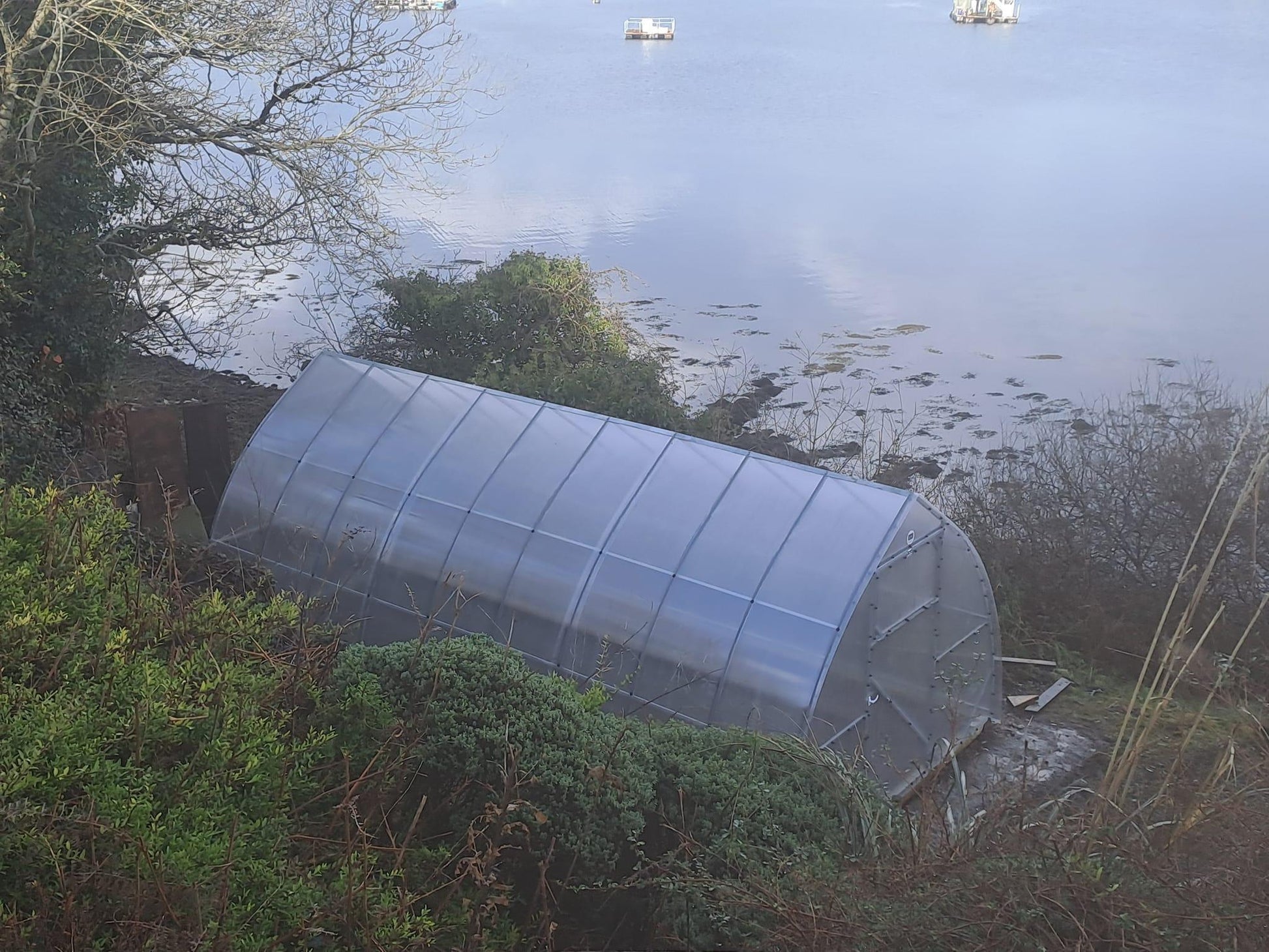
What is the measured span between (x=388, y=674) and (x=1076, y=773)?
7.11 metres

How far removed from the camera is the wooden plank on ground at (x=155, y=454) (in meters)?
12.5

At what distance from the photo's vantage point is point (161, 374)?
720 inches

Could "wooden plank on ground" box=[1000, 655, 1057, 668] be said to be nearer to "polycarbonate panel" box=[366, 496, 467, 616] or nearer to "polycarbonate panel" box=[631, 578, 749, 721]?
"polycarbonate panel" box=[631, 578, 749, 721]

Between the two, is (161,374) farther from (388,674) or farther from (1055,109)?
(1055,109)

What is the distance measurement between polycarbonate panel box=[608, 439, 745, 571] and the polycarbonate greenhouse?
21 millimetres

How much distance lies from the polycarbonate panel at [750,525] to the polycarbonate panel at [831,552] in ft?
0.44

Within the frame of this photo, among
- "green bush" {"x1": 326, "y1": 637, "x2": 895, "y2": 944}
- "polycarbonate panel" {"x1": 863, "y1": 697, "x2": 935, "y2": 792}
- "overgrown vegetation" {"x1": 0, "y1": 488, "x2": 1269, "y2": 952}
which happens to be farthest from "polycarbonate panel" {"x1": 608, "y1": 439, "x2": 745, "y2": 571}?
"green bush" {"x1": 326, "y1": 637, "x2": 895, "y2": 944}

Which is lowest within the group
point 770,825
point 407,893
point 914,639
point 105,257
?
point 914,639

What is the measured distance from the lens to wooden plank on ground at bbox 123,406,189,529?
12.5 metres

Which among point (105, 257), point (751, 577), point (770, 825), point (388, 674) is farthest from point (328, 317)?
point (770, 825)

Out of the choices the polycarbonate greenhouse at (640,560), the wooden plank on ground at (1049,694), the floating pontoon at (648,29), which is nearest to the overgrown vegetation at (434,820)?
the polycarbonate greenhouse at (640,560)

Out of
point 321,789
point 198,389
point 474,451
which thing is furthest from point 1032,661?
point 198,389

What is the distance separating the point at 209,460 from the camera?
13477 millimetres

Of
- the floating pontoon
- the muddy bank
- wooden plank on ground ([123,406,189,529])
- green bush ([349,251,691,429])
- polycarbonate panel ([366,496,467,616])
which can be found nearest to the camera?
polycarbonate panel ([366,496,467,616])
